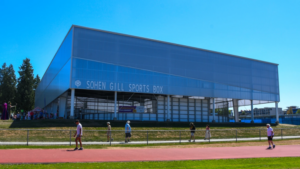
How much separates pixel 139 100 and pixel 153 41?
1313cm

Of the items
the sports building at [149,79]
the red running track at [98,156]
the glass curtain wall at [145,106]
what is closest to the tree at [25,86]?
the sports building at [149,79]

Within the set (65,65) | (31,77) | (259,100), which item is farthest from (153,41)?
(31,77)

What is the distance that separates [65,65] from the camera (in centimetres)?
4344

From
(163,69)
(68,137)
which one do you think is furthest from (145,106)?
(68,137)

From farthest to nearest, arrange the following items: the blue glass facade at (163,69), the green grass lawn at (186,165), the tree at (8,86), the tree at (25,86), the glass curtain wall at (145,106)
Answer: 1. the tree at (8,86)
2. the tree at (25,86)
3. the glass curtain wall at (145,106)
4. the blue glass facade at (163,69)
5. the green grass lawn at (186,165)

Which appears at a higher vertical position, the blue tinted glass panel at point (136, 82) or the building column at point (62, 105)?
the blue tinted glass panel at point (136, 82)

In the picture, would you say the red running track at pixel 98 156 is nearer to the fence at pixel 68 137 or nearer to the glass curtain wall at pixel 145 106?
the fence at pixel 68 137

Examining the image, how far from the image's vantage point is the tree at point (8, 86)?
278 feet

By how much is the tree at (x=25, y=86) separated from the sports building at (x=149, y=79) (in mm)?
26681

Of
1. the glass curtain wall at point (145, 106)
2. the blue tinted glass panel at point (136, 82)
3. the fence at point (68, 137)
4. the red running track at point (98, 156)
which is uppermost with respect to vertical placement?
the blue tinted glass panel at point (136, 82)

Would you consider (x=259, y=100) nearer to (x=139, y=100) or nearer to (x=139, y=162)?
(x=139, y=100)

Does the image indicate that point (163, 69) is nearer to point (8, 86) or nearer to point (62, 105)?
point (62, 105)

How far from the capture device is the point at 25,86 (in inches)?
3282

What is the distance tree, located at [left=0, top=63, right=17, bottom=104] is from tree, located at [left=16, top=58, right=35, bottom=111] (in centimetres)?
264
